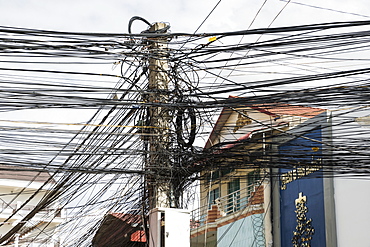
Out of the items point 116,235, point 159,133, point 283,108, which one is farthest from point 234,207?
point 159,133

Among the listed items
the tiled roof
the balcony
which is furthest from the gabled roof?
the balcony

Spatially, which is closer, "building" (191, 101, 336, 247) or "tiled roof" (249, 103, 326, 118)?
"tiled roof" (249, 103, 326, 118)

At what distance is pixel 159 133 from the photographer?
9.17 meters

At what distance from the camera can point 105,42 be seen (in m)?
7.63

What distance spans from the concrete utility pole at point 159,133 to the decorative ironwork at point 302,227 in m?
5.38

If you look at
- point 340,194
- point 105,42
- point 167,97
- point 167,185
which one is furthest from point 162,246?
point 340,194

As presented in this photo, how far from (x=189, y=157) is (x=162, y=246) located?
1.45 meters

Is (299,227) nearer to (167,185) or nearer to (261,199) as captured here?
(261,199)

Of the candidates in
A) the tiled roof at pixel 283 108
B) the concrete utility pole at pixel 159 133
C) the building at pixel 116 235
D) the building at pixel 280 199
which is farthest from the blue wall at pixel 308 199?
the concrete utility pole at pixel 159 133

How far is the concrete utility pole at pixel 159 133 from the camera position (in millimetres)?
8906

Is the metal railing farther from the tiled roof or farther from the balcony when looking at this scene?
the tiled roof

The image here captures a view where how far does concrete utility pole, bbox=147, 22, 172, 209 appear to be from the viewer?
8.91m

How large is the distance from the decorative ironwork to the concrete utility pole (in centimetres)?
538

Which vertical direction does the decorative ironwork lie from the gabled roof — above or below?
below
